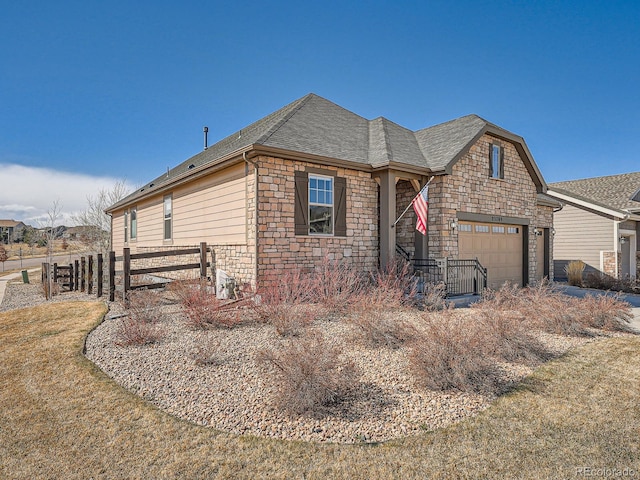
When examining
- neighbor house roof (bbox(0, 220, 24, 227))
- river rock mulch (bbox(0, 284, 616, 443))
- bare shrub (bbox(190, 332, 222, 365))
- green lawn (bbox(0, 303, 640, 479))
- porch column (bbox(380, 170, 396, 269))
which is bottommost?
green lawn (bbox(0, 303, 640, 479))

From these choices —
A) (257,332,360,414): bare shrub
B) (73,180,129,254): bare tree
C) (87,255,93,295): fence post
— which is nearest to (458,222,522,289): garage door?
(257,332,360,414): bare shrub

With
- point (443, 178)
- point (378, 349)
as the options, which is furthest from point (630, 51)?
point (378, 349)

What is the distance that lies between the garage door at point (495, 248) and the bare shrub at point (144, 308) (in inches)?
356

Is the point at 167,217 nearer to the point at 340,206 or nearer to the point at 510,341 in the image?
the point at 340,206

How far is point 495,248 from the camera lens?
43.9ft

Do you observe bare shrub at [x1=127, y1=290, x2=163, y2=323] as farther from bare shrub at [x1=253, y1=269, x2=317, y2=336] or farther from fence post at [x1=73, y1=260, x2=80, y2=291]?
fence post at [x1=73, y1=260, x2=80, y2=291]

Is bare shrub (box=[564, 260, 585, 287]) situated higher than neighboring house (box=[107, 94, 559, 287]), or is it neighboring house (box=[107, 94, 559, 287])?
neighboring house (box=[107, 94, 559, 287])

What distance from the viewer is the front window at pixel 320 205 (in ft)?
33.1

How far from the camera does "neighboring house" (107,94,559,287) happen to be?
9461 millimetres

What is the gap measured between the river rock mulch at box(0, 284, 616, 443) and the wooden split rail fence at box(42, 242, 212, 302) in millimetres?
2984

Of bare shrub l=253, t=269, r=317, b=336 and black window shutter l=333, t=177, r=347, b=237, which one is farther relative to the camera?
black window shutter l=333, t=177, r=347, b=237

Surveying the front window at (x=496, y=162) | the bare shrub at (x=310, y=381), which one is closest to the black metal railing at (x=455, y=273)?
the front window at (x=496, y=162)

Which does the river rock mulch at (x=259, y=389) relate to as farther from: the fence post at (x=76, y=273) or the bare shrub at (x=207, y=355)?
the fence post at (x=76, y=273)

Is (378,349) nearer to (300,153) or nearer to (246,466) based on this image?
(246,466)
